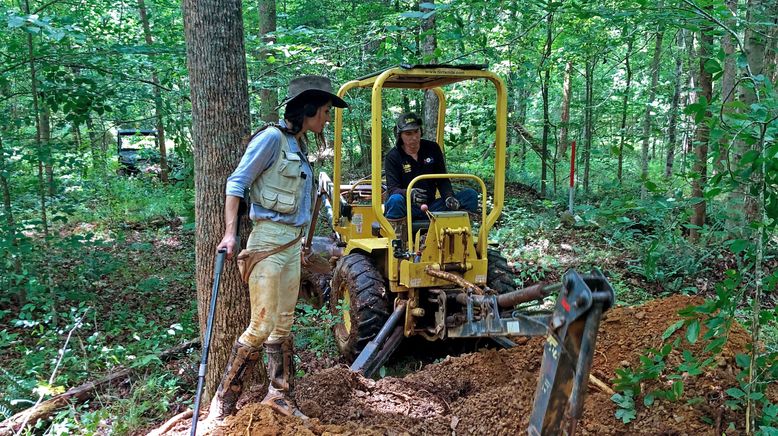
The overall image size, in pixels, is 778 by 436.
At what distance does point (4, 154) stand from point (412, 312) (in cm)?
473

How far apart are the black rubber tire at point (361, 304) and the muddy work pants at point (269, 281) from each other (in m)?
1.71

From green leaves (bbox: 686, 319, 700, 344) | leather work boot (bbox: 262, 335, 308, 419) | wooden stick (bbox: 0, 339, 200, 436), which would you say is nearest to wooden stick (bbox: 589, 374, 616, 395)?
green leaves (bbox: 686, 319, 700, 344)

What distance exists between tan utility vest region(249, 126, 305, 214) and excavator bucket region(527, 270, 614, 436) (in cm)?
174

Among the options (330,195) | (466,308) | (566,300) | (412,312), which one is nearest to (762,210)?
(566,300)

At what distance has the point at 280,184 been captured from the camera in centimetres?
338

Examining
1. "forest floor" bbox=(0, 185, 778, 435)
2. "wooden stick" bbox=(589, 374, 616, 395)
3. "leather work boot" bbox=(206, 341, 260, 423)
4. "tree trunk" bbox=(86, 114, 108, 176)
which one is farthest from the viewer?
"tree trunk" bbox=(86, 114, 108, 176)

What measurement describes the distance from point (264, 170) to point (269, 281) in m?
0.67

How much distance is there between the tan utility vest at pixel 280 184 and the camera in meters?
3.36

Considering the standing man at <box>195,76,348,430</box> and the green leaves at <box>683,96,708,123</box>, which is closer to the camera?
the green leaves at <box>683,96,708,123</box>

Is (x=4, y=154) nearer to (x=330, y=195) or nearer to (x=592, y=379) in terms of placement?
(x=330, y=195)

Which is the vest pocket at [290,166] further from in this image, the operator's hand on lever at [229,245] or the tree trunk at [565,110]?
the tree trunk at [565,110]

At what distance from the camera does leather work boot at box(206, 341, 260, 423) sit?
3.43 m

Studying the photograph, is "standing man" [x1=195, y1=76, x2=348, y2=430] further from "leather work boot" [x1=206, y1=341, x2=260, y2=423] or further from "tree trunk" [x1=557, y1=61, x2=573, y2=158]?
"tree trunk" [x1=557, y1=61, x2=573, y2=158]

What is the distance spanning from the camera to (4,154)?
19.6 feet
